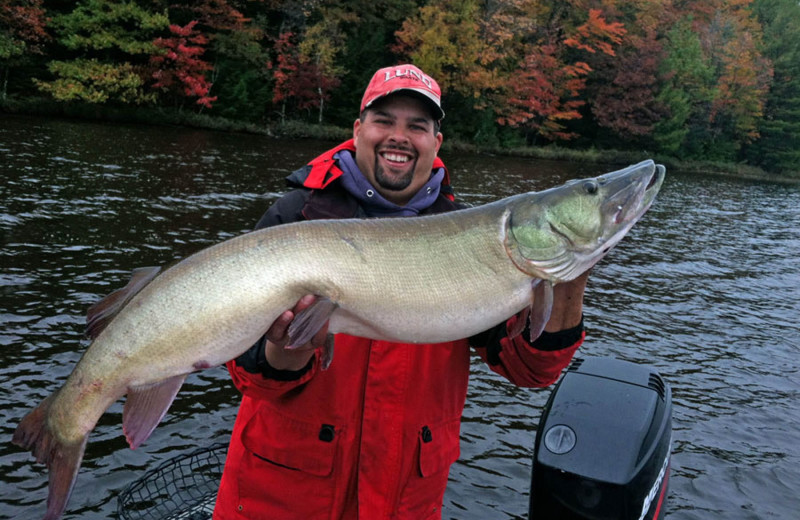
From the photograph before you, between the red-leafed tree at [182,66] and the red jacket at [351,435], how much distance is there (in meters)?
27.8

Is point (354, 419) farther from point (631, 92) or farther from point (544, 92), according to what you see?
point (631, 92)

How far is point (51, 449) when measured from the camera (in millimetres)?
2139

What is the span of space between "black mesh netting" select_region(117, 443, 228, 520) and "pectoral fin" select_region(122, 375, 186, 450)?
124 cm

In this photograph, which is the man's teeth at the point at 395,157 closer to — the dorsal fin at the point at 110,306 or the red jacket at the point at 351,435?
the red jacket at the point at 351,435

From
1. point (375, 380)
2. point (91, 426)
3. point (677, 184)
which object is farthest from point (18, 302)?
point (677, 184)

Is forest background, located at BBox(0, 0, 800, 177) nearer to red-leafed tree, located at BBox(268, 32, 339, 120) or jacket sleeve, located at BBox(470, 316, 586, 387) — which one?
red-leafed tree, located at BBox(268, 32, 339, 120)

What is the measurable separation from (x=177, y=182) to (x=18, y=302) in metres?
7.78

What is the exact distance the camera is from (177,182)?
47.1ft

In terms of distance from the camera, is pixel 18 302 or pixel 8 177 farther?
pixel 8 177

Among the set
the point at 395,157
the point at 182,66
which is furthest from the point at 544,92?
the point at 395,157

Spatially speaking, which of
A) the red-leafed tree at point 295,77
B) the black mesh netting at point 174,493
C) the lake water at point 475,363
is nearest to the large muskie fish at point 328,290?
the black mesh netting at point 174,493

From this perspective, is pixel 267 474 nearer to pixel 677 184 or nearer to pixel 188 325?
pixel 188 325

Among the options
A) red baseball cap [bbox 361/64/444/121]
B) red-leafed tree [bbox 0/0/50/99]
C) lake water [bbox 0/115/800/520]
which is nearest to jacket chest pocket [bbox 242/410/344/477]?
red baseball cap [bbox 361/64/444/121]

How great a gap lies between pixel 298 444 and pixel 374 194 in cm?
111
